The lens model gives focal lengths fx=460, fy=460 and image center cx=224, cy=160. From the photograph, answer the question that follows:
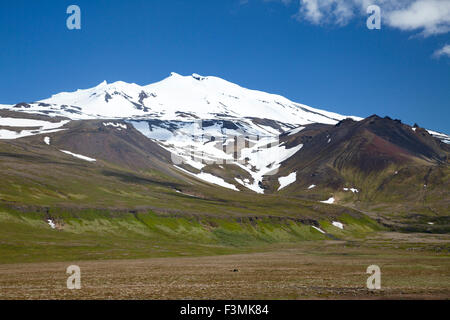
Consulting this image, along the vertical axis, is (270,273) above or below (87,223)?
→ below

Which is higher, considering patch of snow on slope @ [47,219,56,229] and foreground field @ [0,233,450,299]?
patch of snow on slope @ [47,219,56,229]

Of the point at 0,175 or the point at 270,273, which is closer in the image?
the point at 270,273

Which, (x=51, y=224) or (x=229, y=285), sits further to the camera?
(x=51, y=224)

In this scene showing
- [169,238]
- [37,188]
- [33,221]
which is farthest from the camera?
[37,188]

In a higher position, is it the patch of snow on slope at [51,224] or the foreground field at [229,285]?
the patch of snow on slope at [51,224]

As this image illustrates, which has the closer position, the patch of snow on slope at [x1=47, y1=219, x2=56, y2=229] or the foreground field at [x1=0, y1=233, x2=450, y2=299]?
the foreground field at [x1=0, y1=233, x2=450, y2=299]

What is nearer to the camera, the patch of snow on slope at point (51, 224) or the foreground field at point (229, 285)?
the foreground field at point (229, 285)

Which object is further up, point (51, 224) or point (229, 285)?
point (51, 224)
